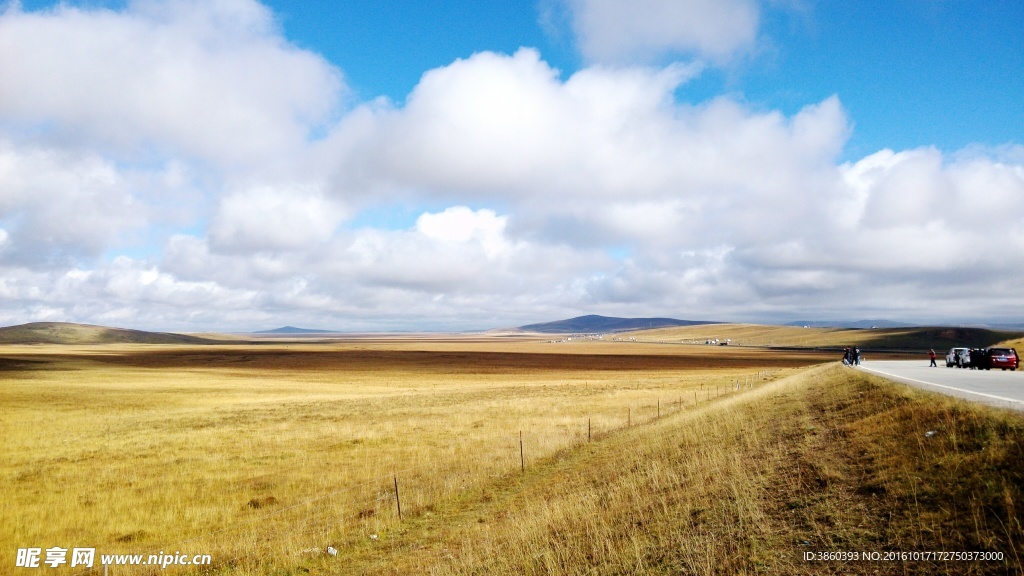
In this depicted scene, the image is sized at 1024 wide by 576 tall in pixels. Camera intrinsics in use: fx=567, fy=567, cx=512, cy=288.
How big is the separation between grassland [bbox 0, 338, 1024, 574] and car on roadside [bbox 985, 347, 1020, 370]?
23.9 meters

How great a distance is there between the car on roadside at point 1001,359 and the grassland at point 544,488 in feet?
78.4

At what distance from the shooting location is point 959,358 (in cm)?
4409

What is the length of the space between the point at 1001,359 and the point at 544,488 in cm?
3858

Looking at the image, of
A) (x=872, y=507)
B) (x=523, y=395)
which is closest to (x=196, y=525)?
(x=872, y=507)

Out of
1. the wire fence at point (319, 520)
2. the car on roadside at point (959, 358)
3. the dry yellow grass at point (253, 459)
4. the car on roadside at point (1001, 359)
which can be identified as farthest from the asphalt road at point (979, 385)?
the car on roadside at point (959, 358)

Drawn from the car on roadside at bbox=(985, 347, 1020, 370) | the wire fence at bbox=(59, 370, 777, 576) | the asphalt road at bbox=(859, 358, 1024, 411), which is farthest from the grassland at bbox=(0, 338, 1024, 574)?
the car on roadside at bbox=(985, 347, 1020, 370)

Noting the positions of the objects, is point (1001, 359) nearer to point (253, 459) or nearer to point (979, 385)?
point (979, 385)

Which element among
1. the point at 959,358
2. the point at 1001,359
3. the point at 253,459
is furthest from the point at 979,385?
the point at 253,459

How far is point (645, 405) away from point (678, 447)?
2255 centimetres

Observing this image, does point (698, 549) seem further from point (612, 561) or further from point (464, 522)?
point (464, 522)

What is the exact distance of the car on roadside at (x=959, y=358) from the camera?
4244 centimetres

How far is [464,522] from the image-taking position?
Result: 47.7 ft

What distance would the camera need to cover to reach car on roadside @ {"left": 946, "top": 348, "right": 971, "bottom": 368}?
1671 inches

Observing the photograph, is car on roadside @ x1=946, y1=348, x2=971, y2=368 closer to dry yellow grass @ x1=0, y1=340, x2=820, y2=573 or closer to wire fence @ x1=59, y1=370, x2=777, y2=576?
dry yellow grass @ x1=0, y1=340, x2=820, y2=573
